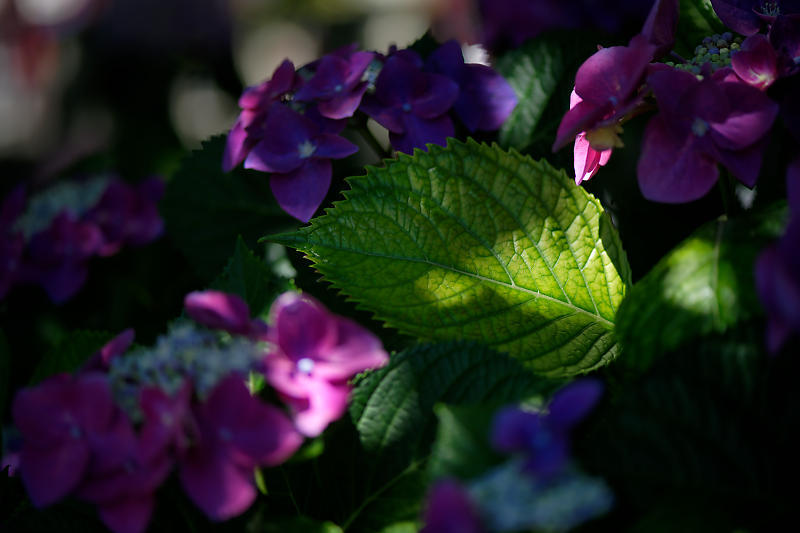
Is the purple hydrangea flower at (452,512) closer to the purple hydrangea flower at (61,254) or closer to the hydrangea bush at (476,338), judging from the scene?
the hydrangea bush at (476,338)

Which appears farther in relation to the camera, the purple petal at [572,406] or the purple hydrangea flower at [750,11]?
the purple hydrangea flower at [750,11]

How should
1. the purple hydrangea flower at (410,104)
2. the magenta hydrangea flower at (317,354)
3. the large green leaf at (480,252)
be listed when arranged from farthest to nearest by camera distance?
the purple hydrangea flower at (410,104) → the large green leaf at (480,252) → the magenta hydrangea flower at (317,354)

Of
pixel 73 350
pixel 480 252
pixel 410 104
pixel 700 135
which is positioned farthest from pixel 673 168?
pixel 73 350

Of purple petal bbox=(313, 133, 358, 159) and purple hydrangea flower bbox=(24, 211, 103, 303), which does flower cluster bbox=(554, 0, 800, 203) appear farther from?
purple hydrangea flower bbox=(24, 211, 103, 303)

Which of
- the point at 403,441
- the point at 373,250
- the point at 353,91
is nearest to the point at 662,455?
the point at 403,441

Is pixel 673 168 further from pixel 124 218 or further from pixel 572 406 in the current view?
pixel 124 218

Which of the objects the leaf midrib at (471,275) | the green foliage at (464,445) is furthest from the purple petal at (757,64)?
the green foliage at (464,445)

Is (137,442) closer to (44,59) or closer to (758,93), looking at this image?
(758,93)
